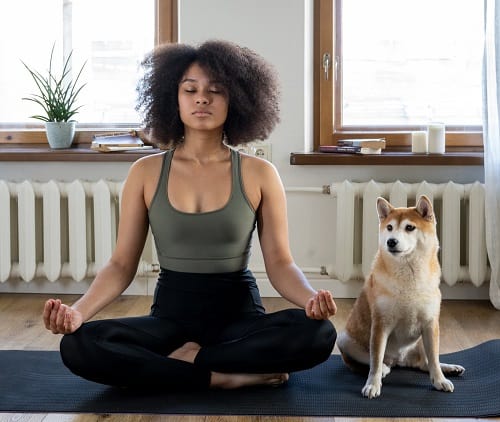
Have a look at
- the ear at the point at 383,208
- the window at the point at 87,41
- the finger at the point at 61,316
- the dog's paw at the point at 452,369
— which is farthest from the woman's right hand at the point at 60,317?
the window at the point at 87,41

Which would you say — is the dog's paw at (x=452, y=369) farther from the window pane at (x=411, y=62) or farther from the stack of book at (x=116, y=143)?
the stack of book at (x=116, y=143)

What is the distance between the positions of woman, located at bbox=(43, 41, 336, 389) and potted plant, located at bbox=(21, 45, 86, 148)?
1.22 meters

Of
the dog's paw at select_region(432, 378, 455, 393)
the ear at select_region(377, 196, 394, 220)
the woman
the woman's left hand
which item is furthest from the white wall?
the woman's left hand

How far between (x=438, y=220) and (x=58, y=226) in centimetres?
158

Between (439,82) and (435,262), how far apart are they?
59.4 inches

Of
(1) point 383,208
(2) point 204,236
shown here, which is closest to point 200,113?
(2) point 204,236

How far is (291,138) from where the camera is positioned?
12.2 ft

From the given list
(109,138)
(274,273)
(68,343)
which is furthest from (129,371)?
(109,138)

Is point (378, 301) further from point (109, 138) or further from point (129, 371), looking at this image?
point (109, 138)

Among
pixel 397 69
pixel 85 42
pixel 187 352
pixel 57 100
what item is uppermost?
pixel 85 42

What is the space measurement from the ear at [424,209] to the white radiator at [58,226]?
1.61 m

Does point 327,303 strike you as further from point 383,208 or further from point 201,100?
point 201,100

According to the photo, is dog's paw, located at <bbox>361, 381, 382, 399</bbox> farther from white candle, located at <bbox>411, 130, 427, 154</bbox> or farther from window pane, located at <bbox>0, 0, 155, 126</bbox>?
window pane, located at <bbox>0, 0, 155, 126</bbox>

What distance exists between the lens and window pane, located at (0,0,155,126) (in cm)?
388
